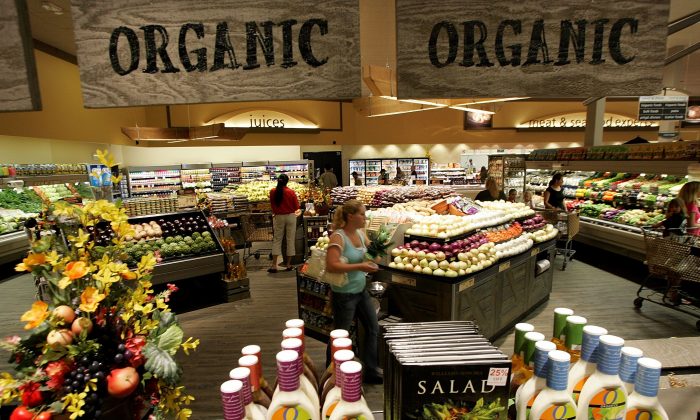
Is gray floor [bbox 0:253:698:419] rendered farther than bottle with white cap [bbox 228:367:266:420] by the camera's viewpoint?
Yes

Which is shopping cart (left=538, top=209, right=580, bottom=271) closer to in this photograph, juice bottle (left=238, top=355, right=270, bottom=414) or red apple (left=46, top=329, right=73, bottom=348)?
juice bottle (left=238, top=355, right=270, bottom=414)

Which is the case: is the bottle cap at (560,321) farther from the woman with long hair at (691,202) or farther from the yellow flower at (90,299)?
the woman with long hair at (691,202)

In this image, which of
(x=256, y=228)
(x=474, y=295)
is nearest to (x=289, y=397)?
(x=474, y=295)

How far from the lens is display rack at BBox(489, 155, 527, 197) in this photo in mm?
9555

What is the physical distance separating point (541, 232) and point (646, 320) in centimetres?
164

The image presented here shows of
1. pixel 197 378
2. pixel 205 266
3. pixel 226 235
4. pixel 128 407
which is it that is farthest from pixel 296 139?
pixel 128 407

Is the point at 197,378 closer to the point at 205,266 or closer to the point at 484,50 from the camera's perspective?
the point at 205,266

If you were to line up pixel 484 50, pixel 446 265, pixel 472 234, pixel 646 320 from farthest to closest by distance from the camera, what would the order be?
pixel 646 320 → pixel 472 234 → pixel 446 265 → pixel 484 50

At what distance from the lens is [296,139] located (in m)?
14.3

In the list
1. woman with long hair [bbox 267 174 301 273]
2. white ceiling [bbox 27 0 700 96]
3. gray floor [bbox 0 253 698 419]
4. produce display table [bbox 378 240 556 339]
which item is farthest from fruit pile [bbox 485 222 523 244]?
woman with long hair [bbox 267 174 301 273]

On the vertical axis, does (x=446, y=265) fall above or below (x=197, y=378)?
above

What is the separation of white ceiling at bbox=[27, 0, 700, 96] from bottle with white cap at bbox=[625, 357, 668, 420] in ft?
18.7

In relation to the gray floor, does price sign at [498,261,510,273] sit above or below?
above

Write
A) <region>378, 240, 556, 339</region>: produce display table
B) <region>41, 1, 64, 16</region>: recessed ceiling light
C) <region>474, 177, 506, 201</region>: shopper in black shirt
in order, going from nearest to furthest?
<region>378, 240, 556, 339</region>: produce display table
<region>41, 1, 64, 16</region>: recessed ceiling light
<region>474, 177, 506, 201</region>: shopper in black shirt
